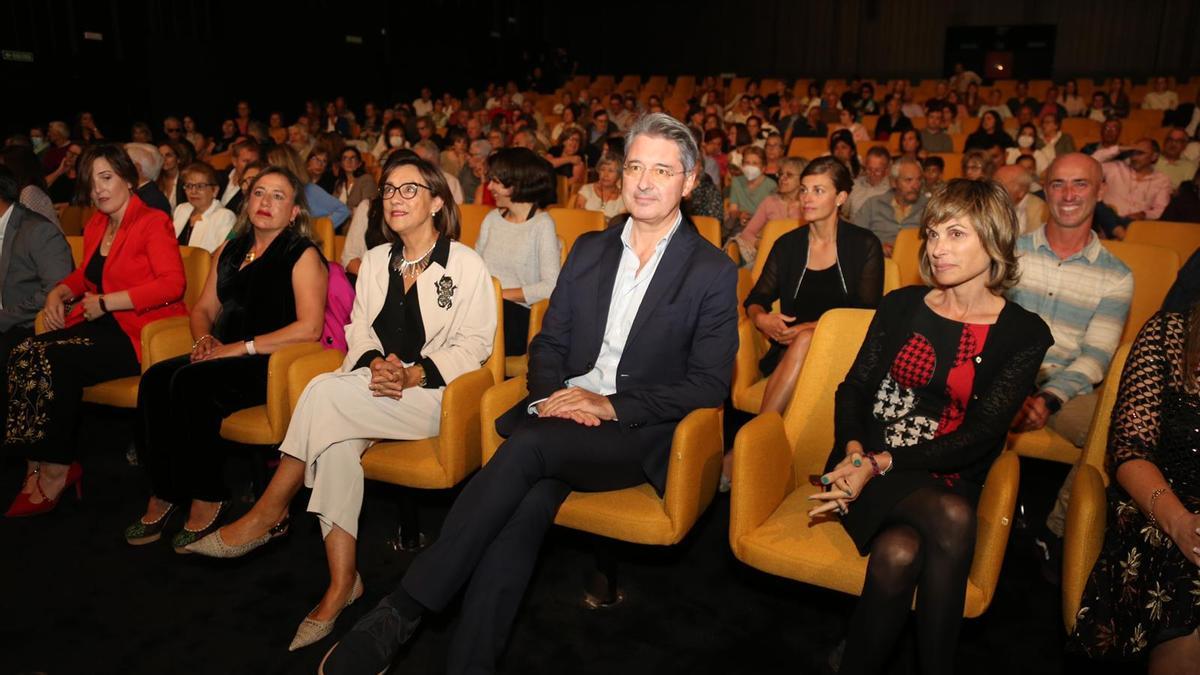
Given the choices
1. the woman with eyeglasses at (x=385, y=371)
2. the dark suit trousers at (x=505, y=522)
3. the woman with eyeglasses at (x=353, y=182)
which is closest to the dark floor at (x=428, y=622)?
the woman with eyeglasses at (x=385, y=371)

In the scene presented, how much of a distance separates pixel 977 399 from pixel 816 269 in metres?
1.32

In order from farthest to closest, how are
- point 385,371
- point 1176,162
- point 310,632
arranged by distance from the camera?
1. point 1176,162
2. point 385,371
3. point 310,632

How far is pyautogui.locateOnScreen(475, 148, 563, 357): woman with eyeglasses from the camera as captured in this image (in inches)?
147

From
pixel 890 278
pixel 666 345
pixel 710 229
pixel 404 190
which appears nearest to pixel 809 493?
pixel 666 345

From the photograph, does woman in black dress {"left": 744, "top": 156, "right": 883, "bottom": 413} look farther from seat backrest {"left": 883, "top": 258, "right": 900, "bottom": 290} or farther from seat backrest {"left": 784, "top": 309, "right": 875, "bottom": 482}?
seat backrest {"left": 784, "top": 309, "right": 875, "bottom": 482}

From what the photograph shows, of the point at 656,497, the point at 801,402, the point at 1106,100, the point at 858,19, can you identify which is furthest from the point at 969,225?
the point at 858,19

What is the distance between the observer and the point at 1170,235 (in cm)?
407

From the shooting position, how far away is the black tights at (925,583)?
6.19ft

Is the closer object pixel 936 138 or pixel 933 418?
pixel 933 418

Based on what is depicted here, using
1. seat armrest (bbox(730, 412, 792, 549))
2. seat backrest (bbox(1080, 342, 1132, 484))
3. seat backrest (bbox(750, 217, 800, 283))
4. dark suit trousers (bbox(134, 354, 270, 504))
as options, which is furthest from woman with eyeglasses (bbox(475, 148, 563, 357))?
seat backrest (bbox(1080, 342, 1132, 484))

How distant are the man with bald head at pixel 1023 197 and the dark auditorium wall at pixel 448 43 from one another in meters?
9.72

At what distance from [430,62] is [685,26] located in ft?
16.4

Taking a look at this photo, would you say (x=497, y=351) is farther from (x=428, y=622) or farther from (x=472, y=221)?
(x=472, y=221)

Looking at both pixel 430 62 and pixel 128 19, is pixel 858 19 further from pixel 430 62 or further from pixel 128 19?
pixel 128 19
